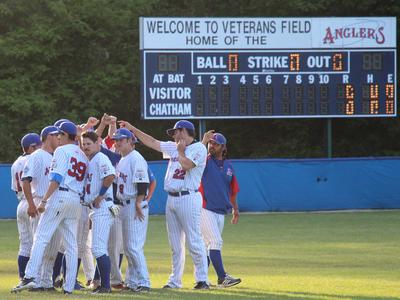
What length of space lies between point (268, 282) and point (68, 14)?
22.8 metres

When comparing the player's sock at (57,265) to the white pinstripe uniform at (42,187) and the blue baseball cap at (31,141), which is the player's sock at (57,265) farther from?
the blue baseball cap at (31,141)

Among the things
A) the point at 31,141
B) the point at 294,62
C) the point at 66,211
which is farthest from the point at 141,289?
the point at 294,62

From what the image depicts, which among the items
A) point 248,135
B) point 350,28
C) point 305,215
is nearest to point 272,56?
point 350,28

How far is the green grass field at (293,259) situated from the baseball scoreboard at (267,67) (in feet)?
10.3

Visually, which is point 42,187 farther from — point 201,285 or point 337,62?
point 337,62

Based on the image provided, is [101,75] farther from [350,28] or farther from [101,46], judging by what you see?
[350,28]

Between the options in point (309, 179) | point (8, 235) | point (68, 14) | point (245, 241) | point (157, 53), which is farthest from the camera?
point (68, 14)

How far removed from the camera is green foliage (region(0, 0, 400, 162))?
33094 mm

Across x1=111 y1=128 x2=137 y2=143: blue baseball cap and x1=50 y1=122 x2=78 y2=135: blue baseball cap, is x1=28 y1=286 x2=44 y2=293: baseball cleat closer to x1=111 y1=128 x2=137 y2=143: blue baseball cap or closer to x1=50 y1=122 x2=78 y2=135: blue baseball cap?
x1=50 y1=122 x2=78 y2=135: blue baseball cap

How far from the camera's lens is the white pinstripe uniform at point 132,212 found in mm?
11648

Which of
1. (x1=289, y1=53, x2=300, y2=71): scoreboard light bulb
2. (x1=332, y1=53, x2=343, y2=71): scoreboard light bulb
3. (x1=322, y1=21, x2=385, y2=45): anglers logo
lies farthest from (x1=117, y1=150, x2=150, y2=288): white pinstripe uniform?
(x1=322, y1=21, x2=385, y2=45): anglers logo

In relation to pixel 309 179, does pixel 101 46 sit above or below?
above

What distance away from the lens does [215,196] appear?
1259 cm

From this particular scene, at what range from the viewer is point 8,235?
69.8ft
